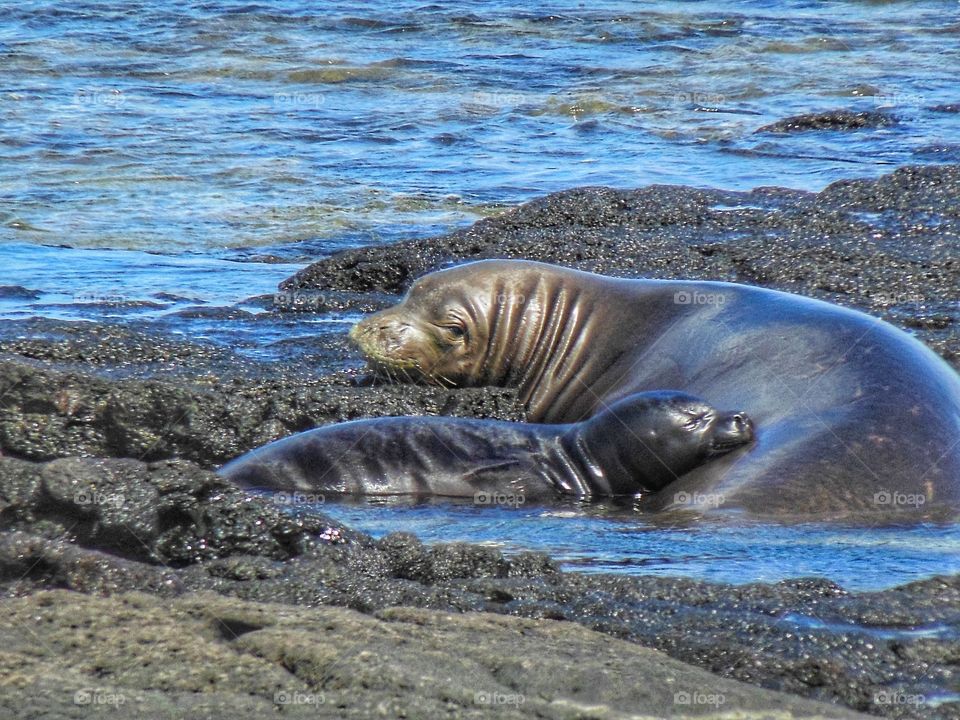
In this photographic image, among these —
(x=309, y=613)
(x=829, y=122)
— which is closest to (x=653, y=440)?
(x=309, y=613)

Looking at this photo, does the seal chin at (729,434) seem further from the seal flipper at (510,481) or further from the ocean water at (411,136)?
the seal flipper at (510,481)

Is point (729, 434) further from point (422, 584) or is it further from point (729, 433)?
point (422, 584)

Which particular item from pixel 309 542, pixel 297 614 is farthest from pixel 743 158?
pixel 297 614

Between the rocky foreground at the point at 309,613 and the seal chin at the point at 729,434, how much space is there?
5.84 feet

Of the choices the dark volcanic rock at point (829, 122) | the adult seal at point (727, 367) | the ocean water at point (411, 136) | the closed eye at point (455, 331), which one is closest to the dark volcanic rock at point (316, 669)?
the ocean water at point (411, 136)

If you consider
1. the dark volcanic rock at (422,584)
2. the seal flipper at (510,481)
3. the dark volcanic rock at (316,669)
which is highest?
the dark volcanic rock at (316,669)

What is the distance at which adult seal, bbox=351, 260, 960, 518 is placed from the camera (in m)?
5.37

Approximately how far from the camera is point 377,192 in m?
13.1

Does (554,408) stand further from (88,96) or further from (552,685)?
(88,96)

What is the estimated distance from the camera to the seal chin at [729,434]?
5750 millimetres

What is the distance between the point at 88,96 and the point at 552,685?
15726 millimetres

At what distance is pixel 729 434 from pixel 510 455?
2.86 feet

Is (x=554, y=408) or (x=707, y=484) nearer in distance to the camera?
(x=707, y=484)

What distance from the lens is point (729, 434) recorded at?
576 cm
